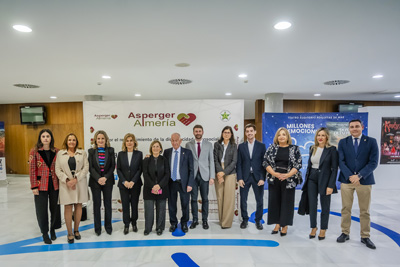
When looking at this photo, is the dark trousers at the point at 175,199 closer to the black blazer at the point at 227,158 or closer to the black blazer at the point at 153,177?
the black blazer at the point at 153,177

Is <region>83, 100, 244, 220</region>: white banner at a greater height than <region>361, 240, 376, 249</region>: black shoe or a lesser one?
greater

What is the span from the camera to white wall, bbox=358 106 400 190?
7.07 metres

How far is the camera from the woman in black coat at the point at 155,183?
148 inches

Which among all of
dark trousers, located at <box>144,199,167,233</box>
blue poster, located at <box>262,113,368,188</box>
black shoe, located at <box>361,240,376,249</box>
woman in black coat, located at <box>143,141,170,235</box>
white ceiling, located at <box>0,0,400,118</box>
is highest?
white ceiling, located at <box>0,0,400,118</box>

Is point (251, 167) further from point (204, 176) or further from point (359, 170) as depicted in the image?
point (359, 170)

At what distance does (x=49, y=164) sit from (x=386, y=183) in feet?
28.1

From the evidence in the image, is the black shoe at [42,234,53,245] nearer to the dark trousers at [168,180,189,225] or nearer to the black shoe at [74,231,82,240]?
the black shoe at [74,231,82,240]

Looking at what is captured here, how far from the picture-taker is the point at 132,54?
4.21 m

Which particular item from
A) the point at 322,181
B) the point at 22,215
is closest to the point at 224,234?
the point at 322,181

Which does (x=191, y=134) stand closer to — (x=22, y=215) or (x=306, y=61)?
(x=306, y=61)

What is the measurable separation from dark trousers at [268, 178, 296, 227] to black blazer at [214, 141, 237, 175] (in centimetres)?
69

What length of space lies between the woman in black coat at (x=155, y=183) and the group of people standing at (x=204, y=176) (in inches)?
0.6

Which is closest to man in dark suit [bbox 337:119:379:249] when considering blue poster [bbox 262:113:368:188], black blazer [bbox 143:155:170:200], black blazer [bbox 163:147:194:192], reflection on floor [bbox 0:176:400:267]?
reflection on floor [bbox 0:176:400:267]

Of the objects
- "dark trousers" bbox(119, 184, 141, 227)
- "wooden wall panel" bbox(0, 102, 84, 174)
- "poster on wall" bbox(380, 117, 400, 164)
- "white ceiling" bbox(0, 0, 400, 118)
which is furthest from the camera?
"wooden wall panel" bbox(0, 102, 84, 174)
